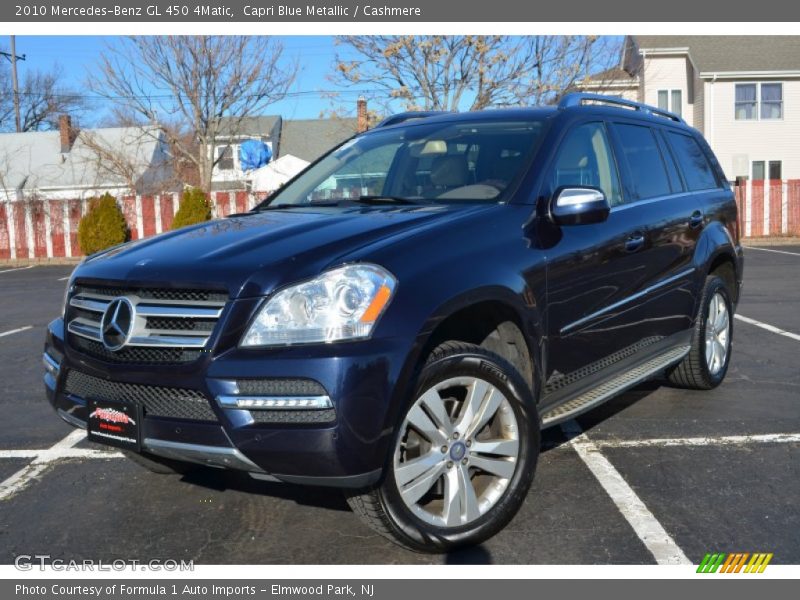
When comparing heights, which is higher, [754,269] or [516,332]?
[516,332]

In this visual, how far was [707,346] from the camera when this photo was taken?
5883 mm

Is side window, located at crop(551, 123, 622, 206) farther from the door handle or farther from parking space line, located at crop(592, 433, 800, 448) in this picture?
parking space line, located at crop(592, 433, 800, 448)

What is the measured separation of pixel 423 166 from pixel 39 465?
2735 millimetres

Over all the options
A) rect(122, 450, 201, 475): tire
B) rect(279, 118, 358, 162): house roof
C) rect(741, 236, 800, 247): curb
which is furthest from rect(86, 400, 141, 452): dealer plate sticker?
rect(279, 118, 358, 162): house roof

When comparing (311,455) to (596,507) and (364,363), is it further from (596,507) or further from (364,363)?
(596,507)

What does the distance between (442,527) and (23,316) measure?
31.7 ft

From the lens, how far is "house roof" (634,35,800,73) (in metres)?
31.5

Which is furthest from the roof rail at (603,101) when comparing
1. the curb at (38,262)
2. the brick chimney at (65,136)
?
the brick chimney at (65,136)

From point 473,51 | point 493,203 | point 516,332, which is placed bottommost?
point 516,332

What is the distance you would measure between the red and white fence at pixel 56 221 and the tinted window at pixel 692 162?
75.4 feet

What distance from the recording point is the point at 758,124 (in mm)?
31906

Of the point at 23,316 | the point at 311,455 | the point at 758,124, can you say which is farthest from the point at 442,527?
the point at 758,124

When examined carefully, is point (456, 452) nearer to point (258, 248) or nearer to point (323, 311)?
point (323, 311)

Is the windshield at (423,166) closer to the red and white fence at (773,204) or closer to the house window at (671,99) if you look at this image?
the red and white fence at (773,204)
